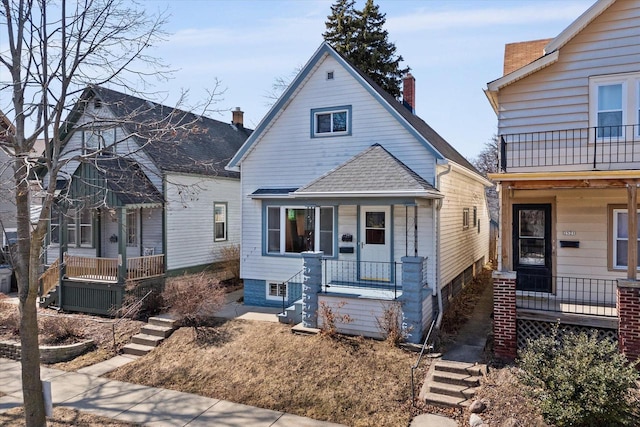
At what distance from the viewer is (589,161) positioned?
1050 centimetres

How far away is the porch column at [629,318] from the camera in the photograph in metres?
8.77

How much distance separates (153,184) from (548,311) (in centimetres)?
1343

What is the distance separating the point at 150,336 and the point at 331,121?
8.31 metres

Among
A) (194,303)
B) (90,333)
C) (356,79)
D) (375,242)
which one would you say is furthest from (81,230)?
(356,79)

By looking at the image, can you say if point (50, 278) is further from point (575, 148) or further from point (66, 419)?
point (575, 148)

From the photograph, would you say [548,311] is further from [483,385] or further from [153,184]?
[153,184]

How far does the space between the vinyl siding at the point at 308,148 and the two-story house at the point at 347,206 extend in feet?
0.11

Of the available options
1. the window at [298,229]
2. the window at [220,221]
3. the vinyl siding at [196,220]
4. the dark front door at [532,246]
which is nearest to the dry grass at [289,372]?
the window at [298,229]

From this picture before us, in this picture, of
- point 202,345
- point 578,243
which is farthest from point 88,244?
point 578,243

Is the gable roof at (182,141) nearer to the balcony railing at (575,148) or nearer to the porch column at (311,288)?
the porch column at (311,288)

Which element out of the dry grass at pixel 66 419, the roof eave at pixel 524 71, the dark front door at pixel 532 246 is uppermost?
the roof eave at pixel 524 71

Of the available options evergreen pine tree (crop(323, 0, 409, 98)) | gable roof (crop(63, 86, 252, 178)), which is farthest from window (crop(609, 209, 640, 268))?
evergreen pine tree (crop(323, 0, 409, 98))

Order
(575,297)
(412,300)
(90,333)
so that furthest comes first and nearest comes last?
1. (90,333)
2. (575,297)
3. (412,300)

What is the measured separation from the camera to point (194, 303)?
11.9 meters
